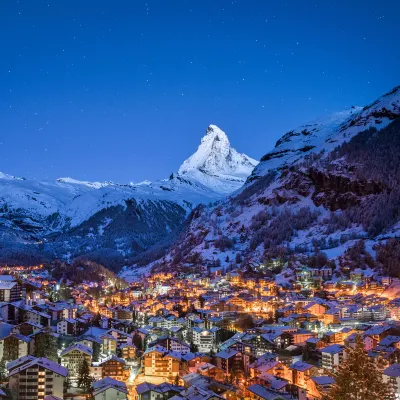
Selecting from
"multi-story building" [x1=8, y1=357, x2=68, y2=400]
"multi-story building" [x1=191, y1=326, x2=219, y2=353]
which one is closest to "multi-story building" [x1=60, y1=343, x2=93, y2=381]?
"multi-story building" [x1=8, y1=357, x2=68, y2=400]

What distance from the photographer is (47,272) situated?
96.9m

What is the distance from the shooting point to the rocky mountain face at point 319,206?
3799 inches

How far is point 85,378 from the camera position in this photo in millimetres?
32562

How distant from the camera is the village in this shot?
1205 inches

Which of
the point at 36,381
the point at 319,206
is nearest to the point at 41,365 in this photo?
the point at 36,381

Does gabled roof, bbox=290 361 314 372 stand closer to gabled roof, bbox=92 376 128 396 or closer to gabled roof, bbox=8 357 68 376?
gabled roof, bbox=92 376 128 396

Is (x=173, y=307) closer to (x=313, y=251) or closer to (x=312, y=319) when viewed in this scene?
(x=312, y=319)

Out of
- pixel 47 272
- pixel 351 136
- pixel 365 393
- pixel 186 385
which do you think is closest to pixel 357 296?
pixel 186 385

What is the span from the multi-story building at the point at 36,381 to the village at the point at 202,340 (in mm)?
51

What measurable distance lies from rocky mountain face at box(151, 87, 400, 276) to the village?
20.7 meters

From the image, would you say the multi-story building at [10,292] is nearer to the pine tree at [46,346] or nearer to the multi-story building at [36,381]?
the pine tree at [46,346]

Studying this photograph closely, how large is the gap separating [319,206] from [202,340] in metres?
72.5

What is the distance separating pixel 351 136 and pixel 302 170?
15803mm

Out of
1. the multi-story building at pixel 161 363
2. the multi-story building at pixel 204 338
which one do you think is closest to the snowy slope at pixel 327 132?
the multi-story building at pixel 204 338
